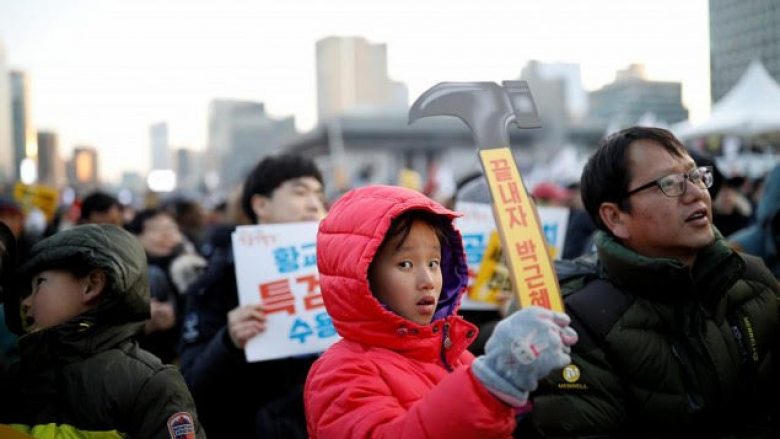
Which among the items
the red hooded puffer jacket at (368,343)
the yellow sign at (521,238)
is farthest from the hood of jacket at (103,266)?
the yellow sign at (521,238)

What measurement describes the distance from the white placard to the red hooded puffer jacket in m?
1.03

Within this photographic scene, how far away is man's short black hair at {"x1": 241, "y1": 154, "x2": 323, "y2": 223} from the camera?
3256mm

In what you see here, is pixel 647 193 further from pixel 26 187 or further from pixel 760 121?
pixel 760 121

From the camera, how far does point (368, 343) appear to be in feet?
6.09

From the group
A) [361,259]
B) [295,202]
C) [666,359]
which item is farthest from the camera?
[295,202]

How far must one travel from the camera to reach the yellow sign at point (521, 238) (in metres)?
1.41

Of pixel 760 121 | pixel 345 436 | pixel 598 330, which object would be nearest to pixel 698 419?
pixel 598 330

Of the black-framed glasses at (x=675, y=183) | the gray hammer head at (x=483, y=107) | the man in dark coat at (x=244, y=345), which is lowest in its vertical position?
the man in dark coat at (x=244, y=345)

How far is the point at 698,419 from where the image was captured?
1972 millimetres

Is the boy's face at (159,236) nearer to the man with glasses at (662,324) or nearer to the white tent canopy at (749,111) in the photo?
the man with glasses at (662,324)

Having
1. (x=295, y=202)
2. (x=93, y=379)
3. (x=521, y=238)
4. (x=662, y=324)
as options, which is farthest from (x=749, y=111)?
(x=93, y=379)

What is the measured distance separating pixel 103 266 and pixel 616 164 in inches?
65.9

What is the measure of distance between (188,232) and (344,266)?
6.11 metres

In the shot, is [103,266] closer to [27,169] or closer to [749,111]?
[749,111]
